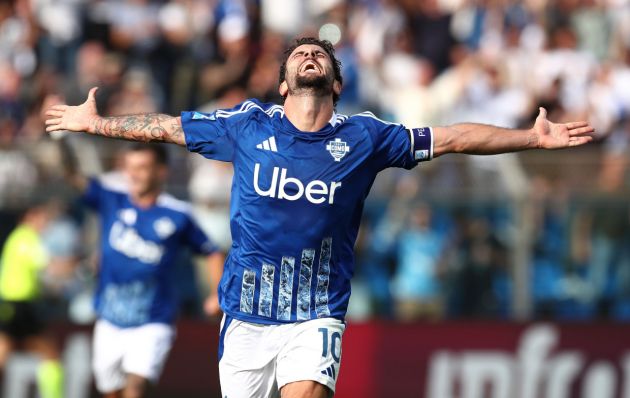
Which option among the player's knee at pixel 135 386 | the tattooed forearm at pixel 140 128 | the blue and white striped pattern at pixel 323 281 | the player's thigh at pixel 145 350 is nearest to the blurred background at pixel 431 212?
the player's thigh at pixel 145 350

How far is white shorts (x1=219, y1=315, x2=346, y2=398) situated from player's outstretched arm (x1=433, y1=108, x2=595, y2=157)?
48.8 inches

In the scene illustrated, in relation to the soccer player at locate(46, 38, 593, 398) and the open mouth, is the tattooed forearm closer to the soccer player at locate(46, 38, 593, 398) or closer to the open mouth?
the soccer player at locate(46, 38, 593, 398)

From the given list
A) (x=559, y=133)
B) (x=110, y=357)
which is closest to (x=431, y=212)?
(x=110, y=357)

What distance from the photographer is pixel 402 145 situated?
284 inches

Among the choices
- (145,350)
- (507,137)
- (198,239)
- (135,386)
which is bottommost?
(135,386)

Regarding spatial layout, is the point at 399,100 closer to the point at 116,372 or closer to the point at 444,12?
the point at 444,12

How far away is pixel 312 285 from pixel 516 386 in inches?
268

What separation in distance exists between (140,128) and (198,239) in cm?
403

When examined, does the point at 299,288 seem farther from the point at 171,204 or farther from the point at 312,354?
the point at 171,204

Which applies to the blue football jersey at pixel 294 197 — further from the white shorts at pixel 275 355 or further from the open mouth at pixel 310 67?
the open mouth at pixel 310 67

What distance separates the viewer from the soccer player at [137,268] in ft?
35.4

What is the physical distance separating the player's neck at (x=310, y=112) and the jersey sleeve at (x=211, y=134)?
13.8 inches

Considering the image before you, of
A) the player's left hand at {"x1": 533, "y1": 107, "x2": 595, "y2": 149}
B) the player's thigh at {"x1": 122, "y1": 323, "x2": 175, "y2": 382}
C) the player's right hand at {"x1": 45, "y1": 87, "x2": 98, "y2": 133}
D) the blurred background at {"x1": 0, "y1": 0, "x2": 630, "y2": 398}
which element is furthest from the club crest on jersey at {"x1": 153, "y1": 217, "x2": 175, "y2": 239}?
the player's left hand at {"x1": 533, "y1": 107, "x2": 595, "y2": 149}

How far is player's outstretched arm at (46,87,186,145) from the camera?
7188mm
